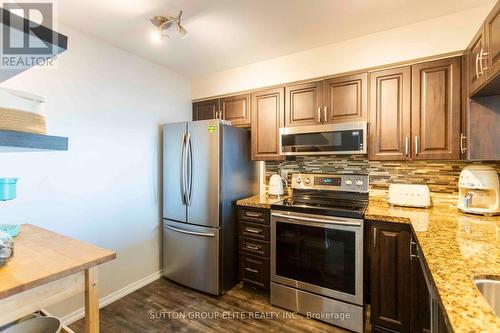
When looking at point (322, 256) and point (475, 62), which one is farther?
point (322, 256)

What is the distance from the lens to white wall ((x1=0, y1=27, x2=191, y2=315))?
1847 millimetres

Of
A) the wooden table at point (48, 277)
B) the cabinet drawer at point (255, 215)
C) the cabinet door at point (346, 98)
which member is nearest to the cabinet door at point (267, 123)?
the cabinet door at point (346, 98)

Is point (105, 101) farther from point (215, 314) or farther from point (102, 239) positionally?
point (215, 314)

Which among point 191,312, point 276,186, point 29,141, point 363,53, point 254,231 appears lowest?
point 191,312

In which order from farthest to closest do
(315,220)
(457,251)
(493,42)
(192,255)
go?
(192,255), (315,220), (493,42), (457,251)

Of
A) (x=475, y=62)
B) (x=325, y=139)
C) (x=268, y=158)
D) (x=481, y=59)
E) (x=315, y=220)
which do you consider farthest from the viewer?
(x=268, y=158)

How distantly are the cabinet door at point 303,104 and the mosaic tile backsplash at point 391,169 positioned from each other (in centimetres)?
47

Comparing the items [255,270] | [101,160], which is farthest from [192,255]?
[101,160]

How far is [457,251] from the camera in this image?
112 centimetres

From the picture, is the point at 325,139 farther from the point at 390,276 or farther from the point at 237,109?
the point at 390,276

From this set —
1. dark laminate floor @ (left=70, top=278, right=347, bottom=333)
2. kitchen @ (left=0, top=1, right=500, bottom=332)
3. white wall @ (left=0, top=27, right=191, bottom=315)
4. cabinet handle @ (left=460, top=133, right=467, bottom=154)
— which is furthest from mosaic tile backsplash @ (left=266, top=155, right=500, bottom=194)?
white wall @ (left=0, top=27, right=191, bottom=315)

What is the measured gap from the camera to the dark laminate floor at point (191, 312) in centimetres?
196

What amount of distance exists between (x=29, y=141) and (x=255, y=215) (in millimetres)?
1869

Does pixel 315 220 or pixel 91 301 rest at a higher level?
pixel 315 220
